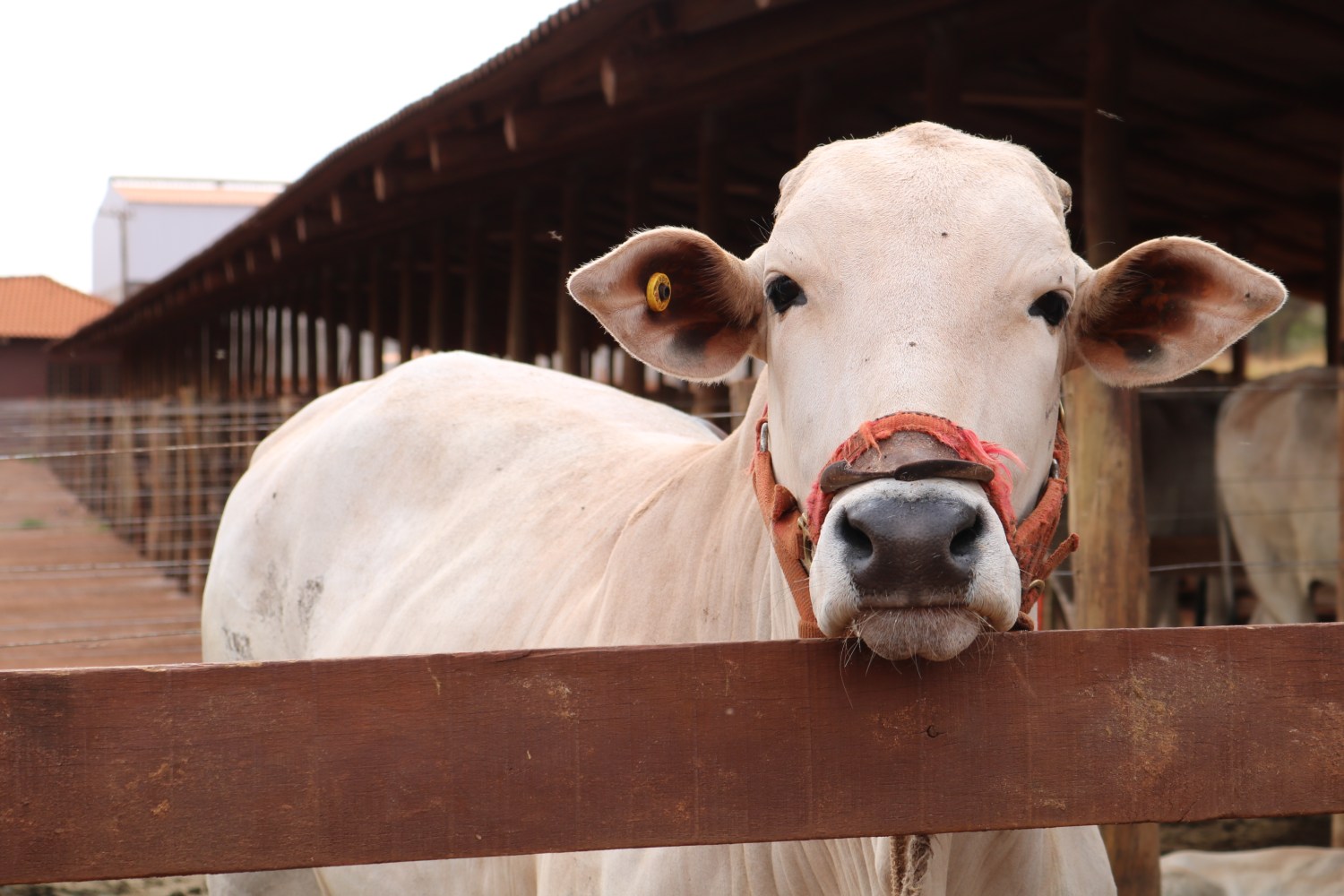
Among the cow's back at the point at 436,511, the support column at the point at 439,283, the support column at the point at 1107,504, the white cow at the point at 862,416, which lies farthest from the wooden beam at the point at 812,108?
the support column at the point at 439,283

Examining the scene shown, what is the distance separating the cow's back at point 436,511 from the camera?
3.04 metres

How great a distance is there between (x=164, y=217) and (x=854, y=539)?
49318 mm

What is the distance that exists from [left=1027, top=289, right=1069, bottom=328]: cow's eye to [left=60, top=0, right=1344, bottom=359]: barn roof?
108 inches

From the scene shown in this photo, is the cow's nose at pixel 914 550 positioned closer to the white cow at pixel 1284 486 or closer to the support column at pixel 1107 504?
the support column at pixel 1107 504

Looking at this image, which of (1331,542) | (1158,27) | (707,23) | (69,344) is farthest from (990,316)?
(69,344)

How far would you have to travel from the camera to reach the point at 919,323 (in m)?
1.81

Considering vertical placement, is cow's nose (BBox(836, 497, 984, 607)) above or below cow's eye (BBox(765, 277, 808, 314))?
below

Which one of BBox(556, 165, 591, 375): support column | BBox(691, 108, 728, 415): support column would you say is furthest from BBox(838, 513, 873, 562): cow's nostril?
BBox(556, 165, 591, 375): support column

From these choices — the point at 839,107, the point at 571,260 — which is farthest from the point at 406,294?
the point at 839,107

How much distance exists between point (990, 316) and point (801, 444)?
32cm

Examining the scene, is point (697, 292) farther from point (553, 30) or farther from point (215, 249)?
point (215, 249)

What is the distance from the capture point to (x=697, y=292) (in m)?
2.16

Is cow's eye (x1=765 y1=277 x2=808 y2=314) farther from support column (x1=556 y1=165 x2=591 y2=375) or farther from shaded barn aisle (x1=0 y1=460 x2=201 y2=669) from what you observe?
support column (x1=556 y1=165 x2=591 y2=375)

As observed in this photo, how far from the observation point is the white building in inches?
1832
